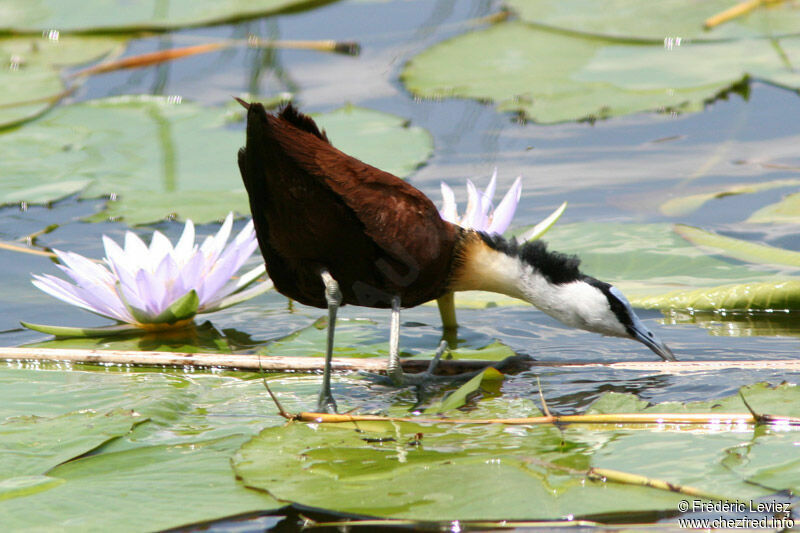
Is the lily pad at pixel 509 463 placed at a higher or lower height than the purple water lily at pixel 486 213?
lower

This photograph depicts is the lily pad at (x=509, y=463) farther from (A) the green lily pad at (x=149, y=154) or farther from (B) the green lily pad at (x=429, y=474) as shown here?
(A) the green lily pad at (x=149, y=154)

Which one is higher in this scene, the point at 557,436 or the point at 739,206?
the point at 739,206

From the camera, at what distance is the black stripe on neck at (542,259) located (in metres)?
3.63

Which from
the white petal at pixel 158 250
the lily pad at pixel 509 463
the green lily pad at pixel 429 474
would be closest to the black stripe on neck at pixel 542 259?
the lily pad at pixel 509 463

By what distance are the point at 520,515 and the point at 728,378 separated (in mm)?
1313

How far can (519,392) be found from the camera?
3.18 meters

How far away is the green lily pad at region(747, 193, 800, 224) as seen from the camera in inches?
185

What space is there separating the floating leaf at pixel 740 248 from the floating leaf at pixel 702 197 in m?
0.56

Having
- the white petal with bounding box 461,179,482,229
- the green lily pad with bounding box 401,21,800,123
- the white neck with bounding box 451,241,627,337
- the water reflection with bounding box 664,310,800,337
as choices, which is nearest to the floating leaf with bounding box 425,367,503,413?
the white neck with bounding box 451,241,627,337

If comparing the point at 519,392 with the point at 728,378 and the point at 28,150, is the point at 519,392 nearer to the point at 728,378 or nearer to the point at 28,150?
the point at 728,378

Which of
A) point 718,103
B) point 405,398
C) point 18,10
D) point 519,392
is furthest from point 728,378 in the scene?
point 18,10

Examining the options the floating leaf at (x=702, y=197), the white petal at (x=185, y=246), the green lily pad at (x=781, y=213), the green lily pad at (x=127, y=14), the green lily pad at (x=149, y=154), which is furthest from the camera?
the green lily pad at (x=127, y=14)

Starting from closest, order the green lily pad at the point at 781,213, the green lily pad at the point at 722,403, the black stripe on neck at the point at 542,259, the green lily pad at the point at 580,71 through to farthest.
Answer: the green lily pad at the point at 722,403
the black stripe on neck at the point at 542,259
the green lily pad at the point at 781,213
the green lily pad at the point at 580,71

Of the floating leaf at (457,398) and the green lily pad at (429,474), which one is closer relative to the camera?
the green lily pad at (429,474)
